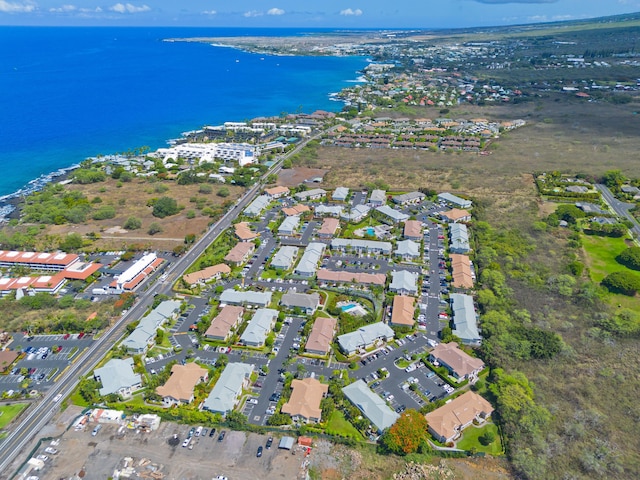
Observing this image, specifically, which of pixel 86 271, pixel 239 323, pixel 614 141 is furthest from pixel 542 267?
pixel 614 141

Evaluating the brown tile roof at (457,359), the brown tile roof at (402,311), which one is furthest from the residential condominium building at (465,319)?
the brown tile roof at (402,311)

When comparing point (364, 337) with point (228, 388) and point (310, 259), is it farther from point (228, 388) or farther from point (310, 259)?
point (310, 259)

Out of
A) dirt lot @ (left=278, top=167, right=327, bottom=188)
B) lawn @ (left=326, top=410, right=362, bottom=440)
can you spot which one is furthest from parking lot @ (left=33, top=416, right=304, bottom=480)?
dirt lot @ (left=278, top=167, right=327, bottom=188)

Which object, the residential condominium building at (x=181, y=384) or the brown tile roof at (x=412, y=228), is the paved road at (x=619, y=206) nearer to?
the brown tile roof at (x=412, y=228)

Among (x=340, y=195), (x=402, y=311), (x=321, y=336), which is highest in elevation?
(x=321, y=336)

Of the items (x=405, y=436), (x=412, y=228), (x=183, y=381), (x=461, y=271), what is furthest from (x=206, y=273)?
(x=461, y=271)

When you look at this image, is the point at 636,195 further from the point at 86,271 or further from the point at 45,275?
the point at 45,275
